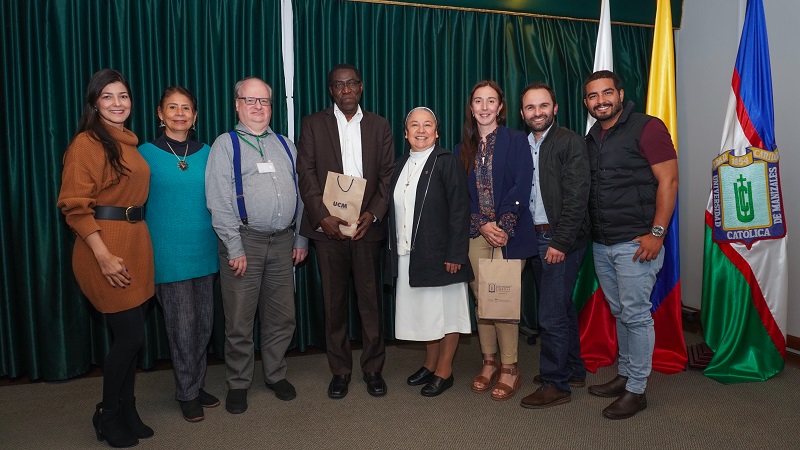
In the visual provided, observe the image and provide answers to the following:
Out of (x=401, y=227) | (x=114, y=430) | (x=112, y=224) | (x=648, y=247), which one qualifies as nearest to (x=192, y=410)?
(x=114, y=430)

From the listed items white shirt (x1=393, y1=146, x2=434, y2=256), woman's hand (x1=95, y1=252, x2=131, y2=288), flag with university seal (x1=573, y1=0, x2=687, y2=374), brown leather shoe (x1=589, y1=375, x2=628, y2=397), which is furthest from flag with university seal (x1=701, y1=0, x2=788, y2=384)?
woman's hand (x1=95, y1=252, x2=131, y2=288)

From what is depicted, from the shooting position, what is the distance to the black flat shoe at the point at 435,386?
2.90m

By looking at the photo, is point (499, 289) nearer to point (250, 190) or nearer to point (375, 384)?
point (375, 384)

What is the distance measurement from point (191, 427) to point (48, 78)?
2.10 m

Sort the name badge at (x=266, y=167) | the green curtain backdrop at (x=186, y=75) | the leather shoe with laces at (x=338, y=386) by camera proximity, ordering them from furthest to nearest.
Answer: the green curtain backdrop at (x=186, y=75)
the leather shoe with laces at (x=338, y=386)
the name badge at (x=266, y=167)

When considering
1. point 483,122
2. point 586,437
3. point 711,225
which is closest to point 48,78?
point 483,122

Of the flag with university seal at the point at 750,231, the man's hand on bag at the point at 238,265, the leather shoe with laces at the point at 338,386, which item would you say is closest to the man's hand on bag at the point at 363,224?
the man's hand on bag at the point at 238,265

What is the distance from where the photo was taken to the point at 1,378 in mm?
3246

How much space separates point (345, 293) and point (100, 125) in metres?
1.39

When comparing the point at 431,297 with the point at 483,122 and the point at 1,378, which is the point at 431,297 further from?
the point at 1,378

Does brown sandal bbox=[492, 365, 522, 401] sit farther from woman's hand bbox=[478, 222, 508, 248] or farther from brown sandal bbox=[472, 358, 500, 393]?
woman's hand bbox=[478, 222, 508, 248]

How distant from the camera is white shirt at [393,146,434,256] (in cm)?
281

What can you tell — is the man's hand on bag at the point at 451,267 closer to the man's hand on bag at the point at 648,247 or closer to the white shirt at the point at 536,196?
the white shirt at the point at 536,196

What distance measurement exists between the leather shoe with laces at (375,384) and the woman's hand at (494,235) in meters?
0.95
